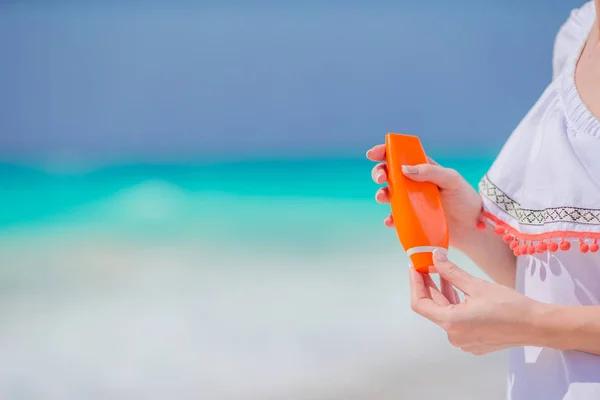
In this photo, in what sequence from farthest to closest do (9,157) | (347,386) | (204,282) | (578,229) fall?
(9,157) → (204,282) → (347,386) → (578,229)

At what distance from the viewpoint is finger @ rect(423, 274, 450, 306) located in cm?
50

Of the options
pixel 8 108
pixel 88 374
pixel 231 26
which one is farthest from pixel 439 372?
pixel 8 108

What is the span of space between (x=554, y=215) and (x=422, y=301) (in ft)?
0.40

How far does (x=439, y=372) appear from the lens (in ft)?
4.20

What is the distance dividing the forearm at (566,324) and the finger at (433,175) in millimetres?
157

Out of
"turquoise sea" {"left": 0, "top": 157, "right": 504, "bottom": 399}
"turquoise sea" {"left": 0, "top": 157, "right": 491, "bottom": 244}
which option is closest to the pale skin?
"turquoise sea" {"left": 0, "top": 157, "right": 504, "bottom": 399}

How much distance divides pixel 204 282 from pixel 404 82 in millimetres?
2392

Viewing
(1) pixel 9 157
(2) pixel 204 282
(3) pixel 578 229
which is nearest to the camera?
(3) pixel 578 229

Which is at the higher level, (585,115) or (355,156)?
(355,156)

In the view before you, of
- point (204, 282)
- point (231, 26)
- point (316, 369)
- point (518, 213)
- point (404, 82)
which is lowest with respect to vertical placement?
point (518, 213)

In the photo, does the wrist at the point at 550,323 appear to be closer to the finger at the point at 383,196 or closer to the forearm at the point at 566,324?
the forearm at the point at 566,324

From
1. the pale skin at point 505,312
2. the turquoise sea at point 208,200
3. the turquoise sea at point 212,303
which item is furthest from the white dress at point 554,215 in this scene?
the turquoise sea at point 208,200

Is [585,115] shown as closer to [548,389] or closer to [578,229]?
[578,229]

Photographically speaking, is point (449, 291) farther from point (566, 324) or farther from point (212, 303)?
point (212, 303)
